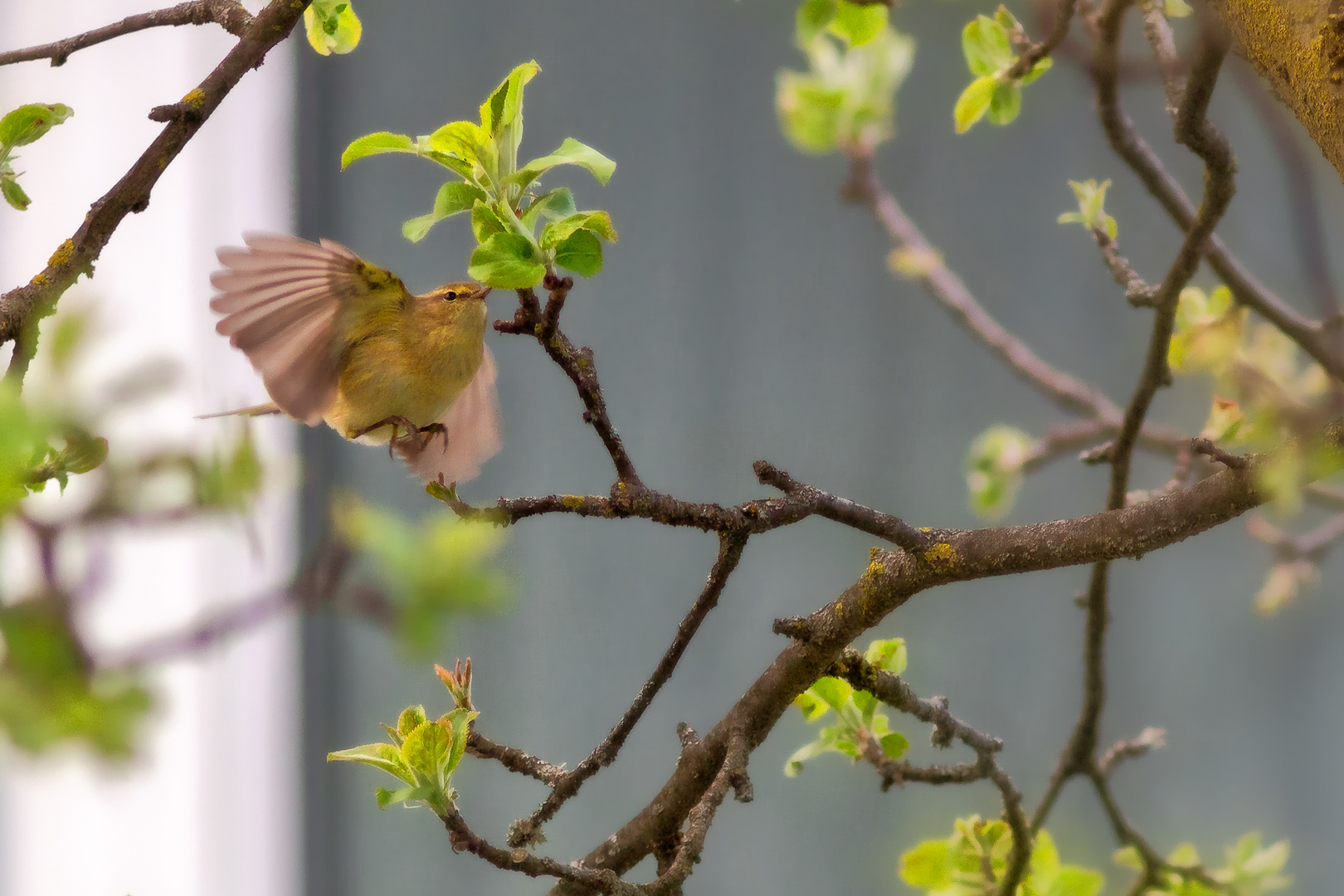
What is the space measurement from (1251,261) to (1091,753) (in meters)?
0.64

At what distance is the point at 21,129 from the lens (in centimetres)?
23

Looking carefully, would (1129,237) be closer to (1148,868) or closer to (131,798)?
(1148,868)

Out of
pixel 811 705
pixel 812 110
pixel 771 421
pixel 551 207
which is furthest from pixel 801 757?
pixel 771 421

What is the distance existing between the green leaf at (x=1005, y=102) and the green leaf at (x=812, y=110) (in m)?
0.15

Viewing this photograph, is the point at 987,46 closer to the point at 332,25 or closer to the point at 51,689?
the point at 332,25

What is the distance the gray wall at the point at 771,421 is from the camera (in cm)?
93

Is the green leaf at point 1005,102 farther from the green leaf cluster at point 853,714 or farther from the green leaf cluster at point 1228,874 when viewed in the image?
the green leaf cluster at point 1228,874

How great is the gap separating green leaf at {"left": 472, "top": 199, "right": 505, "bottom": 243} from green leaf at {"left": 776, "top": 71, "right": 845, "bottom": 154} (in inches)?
14.6

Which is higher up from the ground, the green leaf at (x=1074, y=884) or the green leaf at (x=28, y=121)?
the green leaf at (x=28, y=121)

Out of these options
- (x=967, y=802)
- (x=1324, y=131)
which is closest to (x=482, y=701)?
(x=967, y=802)

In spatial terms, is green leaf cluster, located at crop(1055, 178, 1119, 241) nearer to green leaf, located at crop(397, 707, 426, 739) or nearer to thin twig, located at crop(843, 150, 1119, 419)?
thin twig, located at crop(843, 150, 1119, 419)

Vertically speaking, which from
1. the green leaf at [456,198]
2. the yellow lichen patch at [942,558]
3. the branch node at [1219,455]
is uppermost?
the green leaf at [456,198]

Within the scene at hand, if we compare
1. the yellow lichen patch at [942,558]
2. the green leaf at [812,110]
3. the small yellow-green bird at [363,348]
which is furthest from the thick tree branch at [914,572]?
the green leaf at [812,110]

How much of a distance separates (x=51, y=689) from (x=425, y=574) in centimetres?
5
